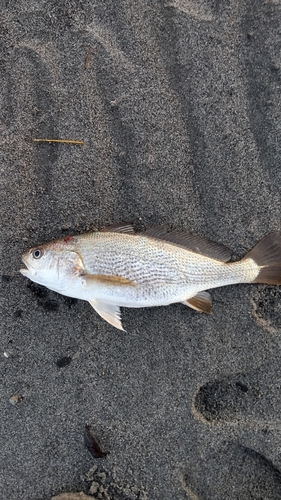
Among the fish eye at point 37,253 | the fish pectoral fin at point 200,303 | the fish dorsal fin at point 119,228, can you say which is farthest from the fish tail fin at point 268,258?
the fish eye at point 37,253

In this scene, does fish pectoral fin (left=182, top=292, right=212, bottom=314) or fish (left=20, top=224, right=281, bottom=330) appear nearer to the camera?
fish (left=20, top=224, right=281, bottom=330)

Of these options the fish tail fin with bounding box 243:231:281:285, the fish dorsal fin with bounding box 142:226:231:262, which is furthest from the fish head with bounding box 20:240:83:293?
the fish tail fin with bounding box 243:231:281:285

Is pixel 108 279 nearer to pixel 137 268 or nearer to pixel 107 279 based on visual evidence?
pixel 107 279

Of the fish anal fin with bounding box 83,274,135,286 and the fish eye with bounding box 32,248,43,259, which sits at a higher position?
the fish eye with bounding box 32,248,43,259

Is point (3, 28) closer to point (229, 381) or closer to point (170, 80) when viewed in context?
point (170, 80)

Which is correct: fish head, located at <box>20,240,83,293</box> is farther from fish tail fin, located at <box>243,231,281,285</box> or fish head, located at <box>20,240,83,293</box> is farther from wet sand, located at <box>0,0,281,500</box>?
fish tail fin, located at <box>243,231,281,285</box>

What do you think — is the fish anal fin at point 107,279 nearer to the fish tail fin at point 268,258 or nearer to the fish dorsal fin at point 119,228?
the fish dorsal fin at point 119,228

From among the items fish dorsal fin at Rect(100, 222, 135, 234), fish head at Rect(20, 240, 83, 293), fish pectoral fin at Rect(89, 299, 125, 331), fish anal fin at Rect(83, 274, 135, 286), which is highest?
fish dorsal fin at Rect(100, 222, 135, 234)
